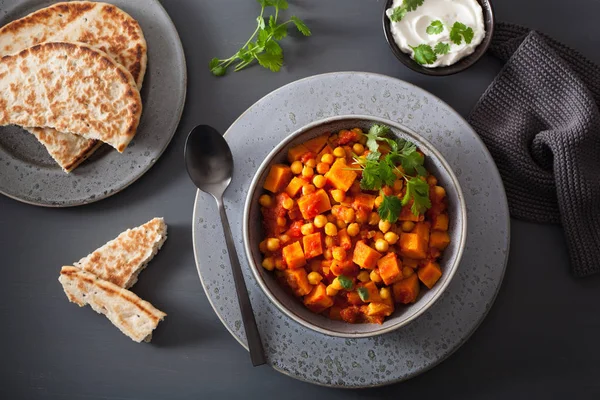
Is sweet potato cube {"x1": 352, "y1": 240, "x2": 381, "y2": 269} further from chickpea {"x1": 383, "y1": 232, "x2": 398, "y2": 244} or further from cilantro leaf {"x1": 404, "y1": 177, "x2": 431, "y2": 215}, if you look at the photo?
cilantro leaf {"x1": 404, "y1": 177, "x2": 431, "y2": 215}

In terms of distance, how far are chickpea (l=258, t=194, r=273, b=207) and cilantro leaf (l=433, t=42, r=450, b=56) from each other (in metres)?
1.24

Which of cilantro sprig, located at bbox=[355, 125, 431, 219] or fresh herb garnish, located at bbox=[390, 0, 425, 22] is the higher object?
fresh herb garnish, located at bbox=[390, 0, 425, 22]

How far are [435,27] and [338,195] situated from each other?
1.12 meters

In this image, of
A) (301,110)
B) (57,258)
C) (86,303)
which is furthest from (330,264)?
(57,258)

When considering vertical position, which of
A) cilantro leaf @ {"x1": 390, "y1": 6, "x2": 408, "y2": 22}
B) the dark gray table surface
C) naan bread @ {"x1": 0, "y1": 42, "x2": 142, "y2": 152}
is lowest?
the dark gray table surface

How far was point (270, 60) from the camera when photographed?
328 cm

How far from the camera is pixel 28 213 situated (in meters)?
3.47

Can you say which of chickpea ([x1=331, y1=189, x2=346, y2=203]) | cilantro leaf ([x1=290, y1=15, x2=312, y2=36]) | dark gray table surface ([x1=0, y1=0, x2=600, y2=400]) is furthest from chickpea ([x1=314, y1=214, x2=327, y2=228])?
cilantro leaf ([x1=290, y1=15, x2=312, y2=36])

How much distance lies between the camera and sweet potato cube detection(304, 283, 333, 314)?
277 cm

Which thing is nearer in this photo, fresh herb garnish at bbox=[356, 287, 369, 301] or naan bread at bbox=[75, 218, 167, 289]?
fresh herb garnish at bbox=[356, 287, 369, 301]

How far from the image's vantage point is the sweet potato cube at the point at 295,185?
285 centimetres

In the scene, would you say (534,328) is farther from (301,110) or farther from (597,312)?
(301,110)

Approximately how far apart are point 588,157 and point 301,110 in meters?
1.66

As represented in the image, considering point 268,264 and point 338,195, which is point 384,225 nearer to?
point 338,195
